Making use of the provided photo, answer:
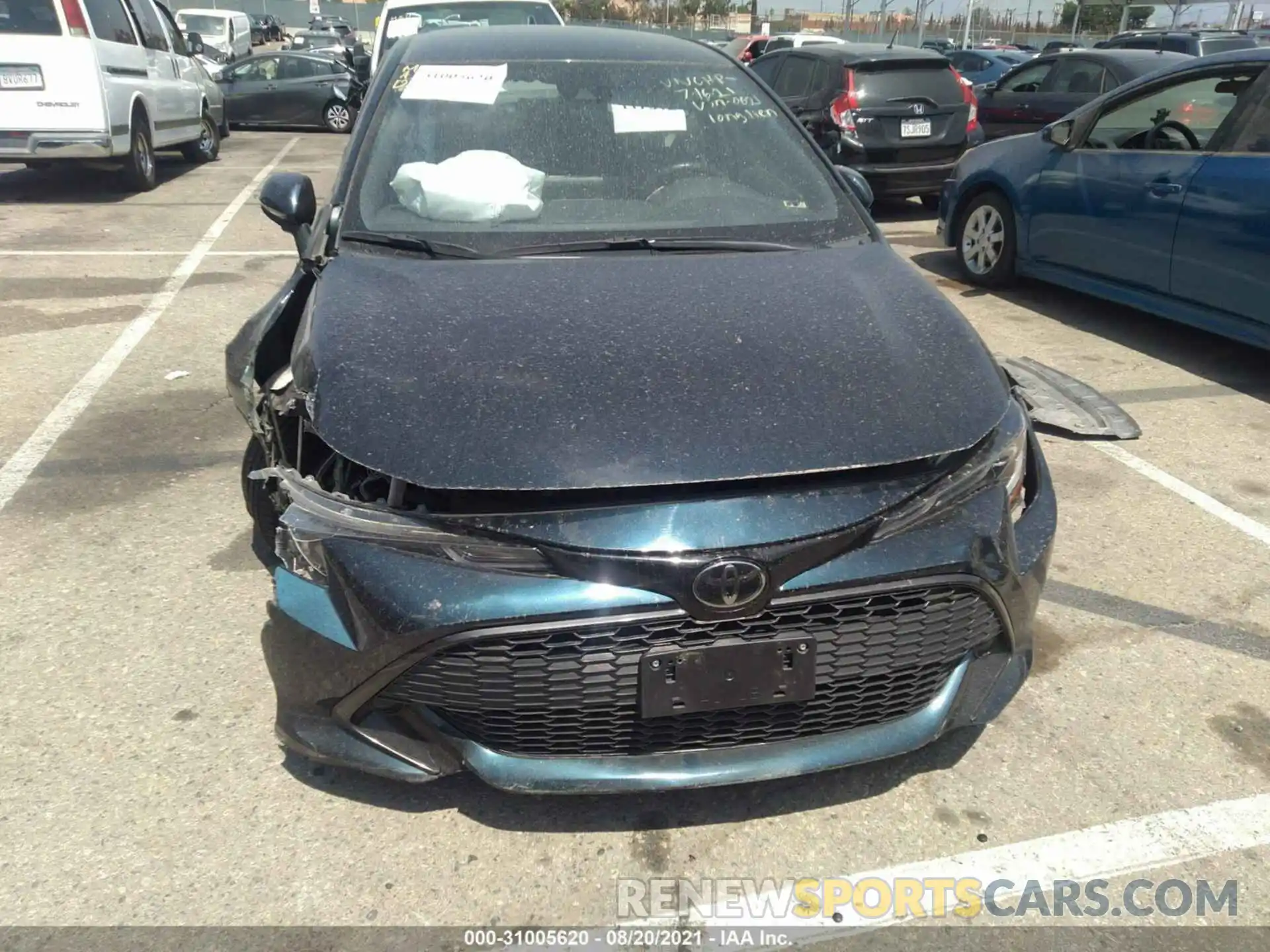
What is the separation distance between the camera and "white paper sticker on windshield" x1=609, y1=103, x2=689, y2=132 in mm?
3438

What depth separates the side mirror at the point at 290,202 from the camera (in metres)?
3.31

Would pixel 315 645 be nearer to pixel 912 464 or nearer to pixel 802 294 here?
pixel 912 464

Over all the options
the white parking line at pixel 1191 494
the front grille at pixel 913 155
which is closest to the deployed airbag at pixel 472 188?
the white parking line at pixel 1191 494

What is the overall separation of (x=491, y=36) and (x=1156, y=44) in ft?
53.3

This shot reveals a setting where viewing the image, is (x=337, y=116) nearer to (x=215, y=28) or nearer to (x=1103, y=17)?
(x=215, y=28)

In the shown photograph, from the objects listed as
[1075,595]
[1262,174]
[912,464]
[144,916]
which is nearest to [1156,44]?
[1262,174]

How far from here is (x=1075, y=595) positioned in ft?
11.2

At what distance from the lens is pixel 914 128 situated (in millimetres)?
9242

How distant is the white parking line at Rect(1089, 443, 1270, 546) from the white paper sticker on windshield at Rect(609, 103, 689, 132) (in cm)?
239

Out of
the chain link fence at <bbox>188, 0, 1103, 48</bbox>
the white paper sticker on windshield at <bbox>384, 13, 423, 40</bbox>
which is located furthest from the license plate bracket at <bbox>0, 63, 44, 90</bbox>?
the chain link fence at <bbox>188, 0, 1103, 48</bbox>

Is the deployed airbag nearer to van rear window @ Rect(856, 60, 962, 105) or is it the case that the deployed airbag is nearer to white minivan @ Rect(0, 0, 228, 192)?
van rear window @ Rect(856, 60, 962, 105)

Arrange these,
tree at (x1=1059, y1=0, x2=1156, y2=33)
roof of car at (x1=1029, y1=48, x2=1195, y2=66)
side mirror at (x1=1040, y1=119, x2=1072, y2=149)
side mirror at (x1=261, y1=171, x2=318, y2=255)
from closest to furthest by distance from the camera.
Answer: side mirror at (x1=261, y1=171, x2=318, y2=255) → side mirror at (x1=1040, y1=119, x2=1072, y2=149) → roof of car at (x1=1029, y1=48, x2=1195, y2=66) → tree at (x1=1059, y1=0, x2=1156, y2=33)

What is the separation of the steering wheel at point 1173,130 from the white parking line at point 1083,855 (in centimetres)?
434

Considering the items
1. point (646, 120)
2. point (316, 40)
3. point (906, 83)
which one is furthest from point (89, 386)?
point (316, 40)
